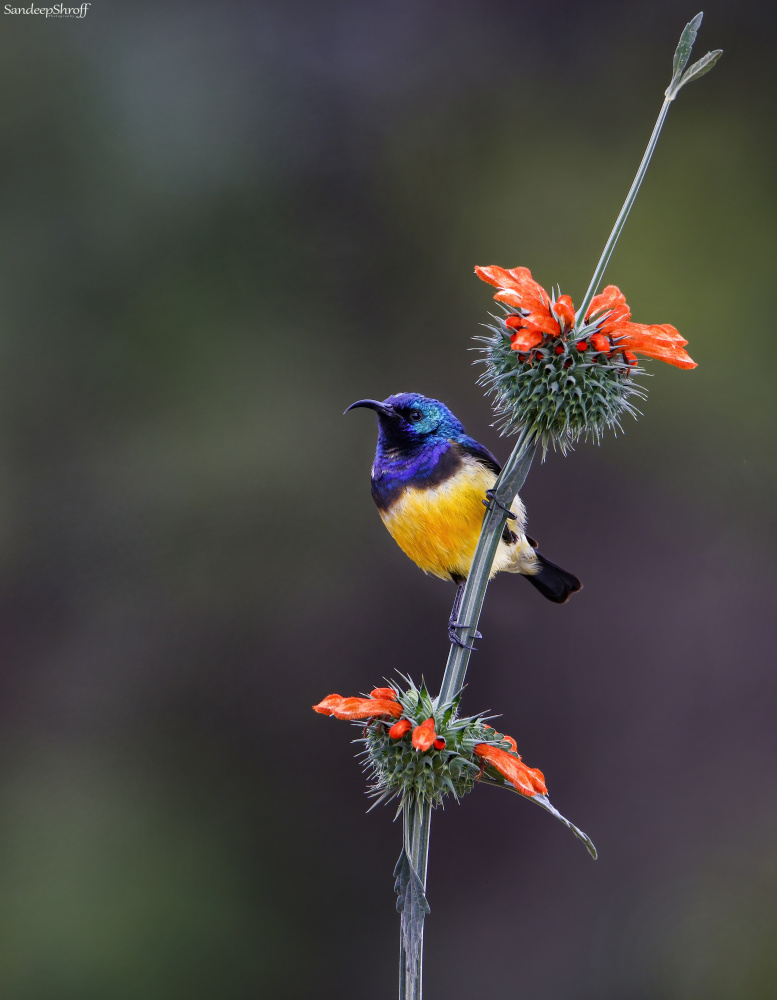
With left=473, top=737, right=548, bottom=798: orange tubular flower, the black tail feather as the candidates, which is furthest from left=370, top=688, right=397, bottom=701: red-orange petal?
the black tail feather

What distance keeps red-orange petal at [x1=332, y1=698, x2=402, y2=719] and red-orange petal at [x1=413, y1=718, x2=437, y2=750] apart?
53 millimetres

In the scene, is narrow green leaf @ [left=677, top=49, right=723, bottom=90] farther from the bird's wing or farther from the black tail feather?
the black tail feather

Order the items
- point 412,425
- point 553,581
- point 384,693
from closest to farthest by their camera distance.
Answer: point 384,693, point 412,425, point 553,581

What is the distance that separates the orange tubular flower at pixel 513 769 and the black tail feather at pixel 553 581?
0.57 m

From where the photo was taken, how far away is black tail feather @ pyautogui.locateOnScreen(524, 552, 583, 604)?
146 cm

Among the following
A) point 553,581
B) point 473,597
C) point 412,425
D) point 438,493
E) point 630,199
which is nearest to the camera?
point 630,199

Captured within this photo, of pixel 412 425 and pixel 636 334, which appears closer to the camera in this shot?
pixel 636 334

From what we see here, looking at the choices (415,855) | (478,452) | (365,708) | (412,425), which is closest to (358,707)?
(365,708)

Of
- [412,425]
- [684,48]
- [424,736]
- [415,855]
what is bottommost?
[415,855]

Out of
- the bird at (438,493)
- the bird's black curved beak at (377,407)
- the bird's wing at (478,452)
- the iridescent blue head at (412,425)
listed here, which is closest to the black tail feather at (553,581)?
the bird at (438,493)

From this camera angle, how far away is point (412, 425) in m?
1.21

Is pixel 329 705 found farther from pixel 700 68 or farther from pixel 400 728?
pixel 700 68

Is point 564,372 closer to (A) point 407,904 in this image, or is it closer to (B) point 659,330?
(B) point 659,330

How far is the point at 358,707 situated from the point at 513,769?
→ 0.16 metres
